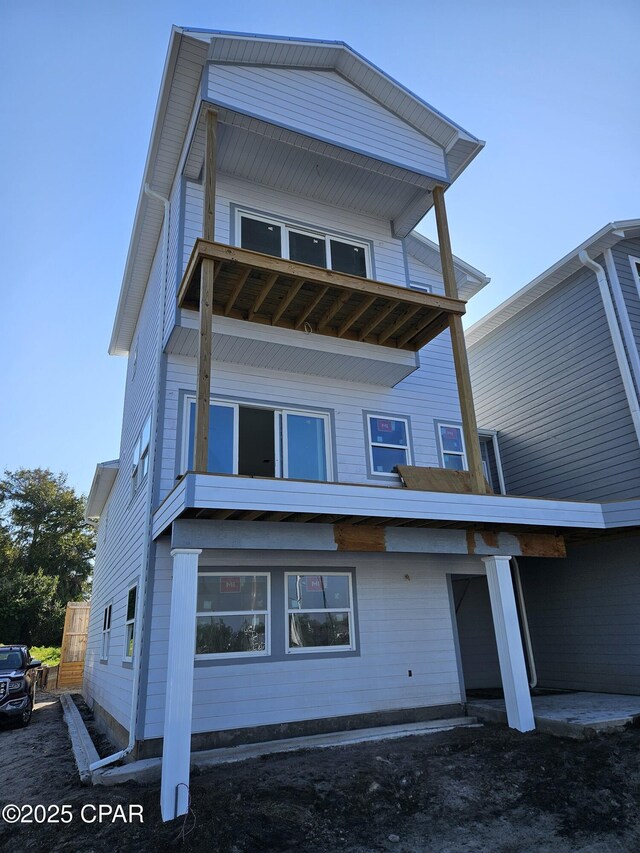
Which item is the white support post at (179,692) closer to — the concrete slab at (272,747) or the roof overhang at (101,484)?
the concrete slab at (272,747)

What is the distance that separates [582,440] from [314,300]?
669 cm

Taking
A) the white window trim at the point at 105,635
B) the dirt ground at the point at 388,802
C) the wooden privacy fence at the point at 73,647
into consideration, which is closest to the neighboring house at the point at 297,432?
the white window trim at the point at 105,635

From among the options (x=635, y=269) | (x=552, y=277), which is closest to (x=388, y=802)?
(x=552, y=277)

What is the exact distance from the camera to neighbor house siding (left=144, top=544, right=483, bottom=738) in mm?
7379

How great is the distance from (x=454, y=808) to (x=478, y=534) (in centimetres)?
368

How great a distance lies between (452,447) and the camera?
10914 millimetres

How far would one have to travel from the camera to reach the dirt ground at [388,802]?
4.73m

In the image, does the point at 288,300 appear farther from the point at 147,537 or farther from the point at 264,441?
the point at 147,537

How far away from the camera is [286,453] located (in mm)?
9227

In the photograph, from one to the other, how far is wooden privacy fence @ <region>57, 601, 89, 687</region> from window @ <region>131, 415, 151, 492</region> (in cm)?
1302

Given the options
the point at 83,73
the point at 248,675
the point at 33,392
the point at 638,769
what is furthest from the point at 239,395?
the point at 33,392

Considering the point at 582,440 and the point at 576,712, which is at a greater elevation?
the point at 582,440

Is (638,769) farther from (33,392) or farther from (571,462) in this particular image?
(33,392)

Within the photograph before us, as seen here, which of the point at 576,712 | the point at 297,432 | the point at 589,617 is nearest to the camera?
the point at 576,712
